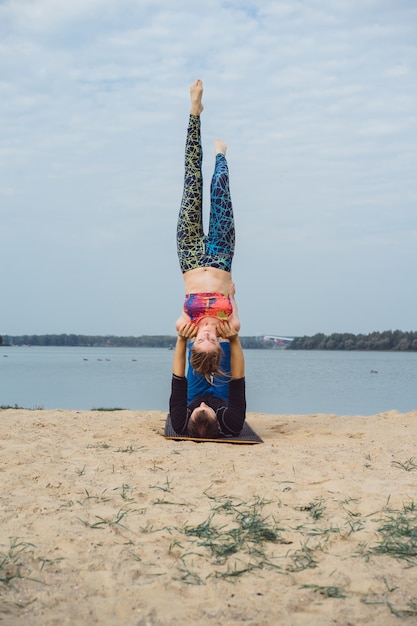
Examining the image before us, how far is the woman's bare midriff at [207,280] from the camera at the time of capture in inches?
287

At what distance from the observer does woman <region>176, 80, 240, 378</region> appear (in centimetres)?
710

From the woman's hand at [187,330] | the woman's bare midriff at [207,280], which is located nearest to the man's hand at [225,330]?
the woman's hand at [187,330]

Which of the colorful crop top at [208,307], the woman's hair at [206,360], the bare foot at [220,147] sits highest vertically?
the bare foot at [220,147]

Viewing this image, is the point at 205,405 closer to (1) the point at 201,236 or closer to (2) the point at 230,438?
(2) the point at 230,438

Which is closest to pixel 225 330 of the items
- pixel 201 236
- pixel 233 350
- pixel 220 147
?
pixel 233 350

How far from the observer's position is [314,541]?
149 inches

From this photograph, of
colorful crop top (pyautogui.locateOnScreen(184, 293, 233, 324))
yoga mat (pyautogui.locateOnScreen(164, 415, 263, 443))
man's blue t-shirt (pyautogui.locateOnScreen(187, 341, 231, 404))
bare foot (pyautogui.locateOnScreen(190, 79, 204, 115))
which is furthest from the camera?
bare foot (pyautogui.locateOnScreen(190, 79, 204, 115))

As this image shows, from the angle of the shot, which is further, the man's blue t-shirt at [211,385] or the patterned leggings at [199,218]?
the patterned leggings at [199,218]

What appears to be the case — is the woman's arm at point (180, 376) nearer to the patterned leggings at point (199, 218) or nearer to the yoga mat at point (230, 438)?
the yoga mat at point (230, 438)

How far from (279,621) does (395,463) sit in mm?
3181

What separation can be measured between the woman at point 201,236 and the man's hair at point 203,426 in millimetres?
1007

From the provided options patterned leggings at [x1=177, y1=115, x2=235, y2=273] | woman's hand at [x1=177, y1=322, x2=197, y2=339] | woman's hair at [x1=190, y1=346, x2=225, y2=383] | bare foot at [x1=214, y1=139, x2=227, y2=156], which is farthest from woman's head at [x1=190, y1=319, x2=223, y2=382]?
bare foot at [x1=214, y1=139, x2=227, y2=156]

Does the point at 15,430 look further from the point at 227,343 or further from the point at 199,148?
the point at 199,148

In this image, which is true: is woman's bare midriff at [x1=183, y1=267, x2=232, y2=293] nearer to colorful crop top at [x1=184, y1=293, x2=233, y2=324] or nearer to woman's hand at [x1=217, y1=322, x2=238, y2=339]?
colorful crop top at [x1=184, y1=293, x2=233, y2=324]
